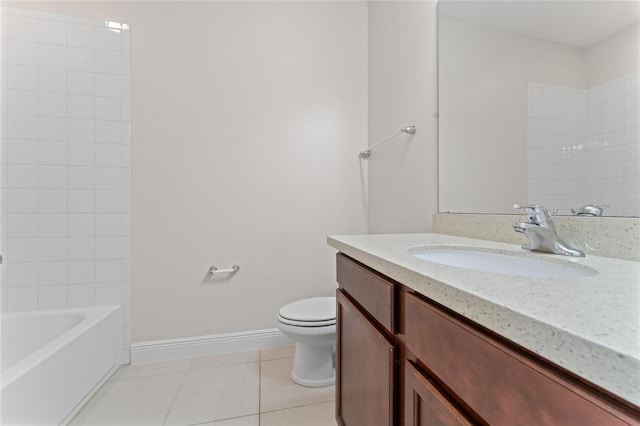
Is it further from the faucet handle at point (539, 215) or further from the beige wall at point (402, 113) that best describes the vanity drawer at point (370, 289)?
the beige wall at point (402, 113)

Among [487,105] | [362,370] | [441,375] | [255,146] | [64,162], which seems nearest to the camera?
[441,375]

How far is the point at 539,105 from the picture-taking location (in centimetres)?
83

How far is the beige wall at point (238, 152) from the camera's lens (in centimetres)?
165

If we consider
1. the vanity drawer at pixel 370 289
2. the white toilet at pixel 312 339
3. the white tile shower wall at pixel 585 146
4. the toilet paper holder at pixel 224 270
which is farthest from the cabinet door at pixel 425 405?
the toilet paper holder at pixel 224 270

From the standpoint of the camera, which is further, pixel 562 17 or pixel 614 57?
pixel 562 17

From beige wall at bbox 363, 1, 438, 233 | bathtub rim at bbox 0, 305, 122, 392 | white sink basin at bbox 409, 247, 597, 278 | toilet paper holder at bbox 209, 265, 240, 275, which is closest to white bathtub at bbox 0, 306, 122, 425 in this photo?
bathtub rim at bbox 0, 305, 122, 392

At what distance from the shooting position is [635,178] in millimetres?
622

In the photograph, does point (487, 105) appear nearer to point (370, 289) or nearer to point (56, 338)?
point (370, 289)

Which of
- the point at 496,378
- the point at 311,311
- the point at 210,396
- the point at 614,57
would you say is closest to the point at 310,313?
the point at 311,311

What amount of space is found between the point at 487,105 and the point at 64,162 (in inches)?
85.2

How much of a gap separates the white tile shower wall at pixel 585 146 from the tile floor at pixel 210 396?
4.02 feet

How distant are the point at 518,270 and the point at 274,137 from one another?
60.4 inches

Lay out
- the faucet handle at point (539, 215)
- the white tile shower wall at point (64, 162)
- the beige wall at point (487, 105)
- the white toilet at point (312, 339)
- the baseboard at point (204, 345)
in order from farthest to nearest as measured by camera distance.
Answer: the baseboard at point (204, 345), the white tile shower wall at point (64, 162), the white toilet at point (312, 339), the beige wall at point (487, 105), the faucet handle at point (539, 215)

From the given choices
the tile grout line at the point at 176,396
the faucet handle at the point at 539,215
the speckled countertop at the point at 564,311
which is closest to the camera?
the speckled countertop at the point at 564,311
